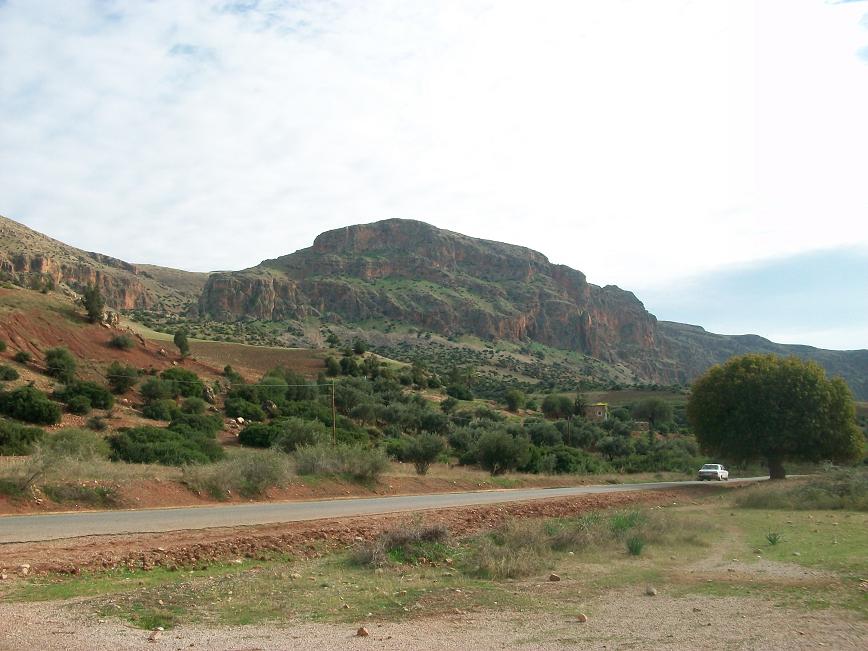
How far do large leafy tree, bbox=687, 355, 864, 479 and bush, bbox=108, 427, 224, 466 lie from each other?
1042 inches

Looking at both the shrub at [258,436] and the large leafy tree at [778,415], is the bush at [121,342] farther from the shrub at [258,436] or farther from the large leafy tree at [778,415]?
the large leafy tree at [778,415]

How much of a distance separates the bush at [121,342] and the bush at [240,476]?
Result: 125 ft

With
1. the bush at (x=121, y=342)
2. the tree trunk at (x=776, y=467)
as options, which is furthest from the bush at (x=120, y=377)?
the tree trunk at (x=776, y=467)

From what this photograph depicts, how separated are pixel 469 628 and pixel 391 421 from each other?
54.9m

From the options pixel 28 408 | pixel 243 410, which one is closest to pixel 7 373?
pixel 28 408

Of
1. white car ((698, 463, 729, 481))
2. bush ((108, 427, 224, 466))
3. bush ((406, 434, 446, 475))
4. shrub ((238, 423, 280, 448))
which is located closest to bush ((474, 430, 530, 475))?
bush ((406, 434, 446, 475))

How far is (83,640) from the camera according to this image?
24.8ft

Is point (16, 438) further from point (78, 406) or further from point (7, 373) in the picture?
point (7, 373)

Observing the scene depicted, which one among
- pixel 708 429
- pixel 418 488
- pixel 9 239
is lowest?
pixel 418 488

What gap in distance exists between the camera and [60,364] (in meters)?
51.9

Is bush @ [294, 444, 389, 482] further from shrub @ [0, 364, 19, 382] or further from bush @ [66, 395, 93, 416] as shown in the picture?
shrub @ [0, 364, 19, 382]

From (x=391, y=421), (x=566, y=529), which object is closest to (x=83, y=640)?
(x=566, y=529)

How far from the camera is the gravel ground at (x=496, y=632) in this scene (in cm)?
746

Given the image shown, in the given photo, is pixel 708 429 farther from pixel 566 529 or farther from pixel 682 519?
pixel 566 529
